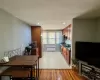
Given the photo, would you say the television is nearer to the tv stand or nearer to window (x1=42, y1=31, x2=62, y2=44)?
the tv stand

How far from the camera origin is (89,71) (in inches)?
162

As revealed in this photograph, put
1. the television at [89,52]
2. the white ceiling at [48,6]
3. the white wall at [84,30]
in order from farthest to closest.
A: the white wall at [84,30]
the television at [89,52]
the white ceiling at [48,6]

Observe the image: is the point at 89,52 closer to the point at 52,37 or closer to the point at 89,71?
the point at 89,71

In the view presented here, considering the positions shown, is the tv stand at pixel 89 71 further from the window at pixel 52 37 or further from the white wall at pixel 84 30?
the window at pixel 52 37

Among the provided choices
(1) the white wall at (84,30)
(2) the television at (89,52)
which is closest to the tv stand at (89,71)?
(2) the television at (89,52)

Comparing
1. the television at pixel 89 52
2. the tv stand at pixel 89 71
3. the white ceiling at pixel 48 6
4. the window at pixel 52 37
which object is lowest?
the tv stand at pixel 89 71

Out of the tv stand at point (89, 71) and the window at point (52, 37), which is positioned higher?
the window at point (52, 37)

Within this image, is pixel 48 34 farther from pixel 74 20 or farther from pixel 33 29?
pixel 74 20

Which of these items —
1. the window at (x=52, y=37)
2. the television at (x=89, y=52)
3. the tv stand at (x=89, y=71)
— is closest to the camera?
the tv stand at (x=89, y=71)

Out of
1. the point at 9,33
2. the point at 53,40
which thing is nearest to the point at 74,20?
the point at 9,33

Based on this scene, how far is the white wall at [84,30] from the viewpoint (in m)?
5.23

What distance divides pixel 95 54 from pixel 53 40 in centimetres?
848

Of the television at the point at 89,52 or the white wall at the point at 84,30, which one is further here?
the white wall at the point at 84,30

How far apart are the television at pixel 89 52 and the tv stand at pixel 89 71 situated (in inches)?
5.8
